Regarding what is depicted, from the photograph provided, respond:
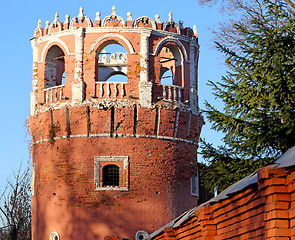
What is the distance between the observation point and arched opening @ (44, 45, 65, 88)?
81.5 feet

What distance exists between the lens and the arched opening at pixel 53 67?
2484cm

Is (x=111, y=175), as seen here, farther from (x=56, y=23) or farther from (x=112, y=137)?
(x=56, y=23)

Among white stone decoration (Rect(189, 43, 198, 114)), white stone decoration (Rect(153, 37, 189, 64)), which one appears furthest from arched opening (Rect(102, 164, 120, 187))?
white stone decoration (Rect(153, 37, 189, 64))

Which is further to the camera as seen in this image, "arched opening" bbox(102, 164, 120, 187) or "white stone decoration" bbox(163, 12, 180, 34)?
"white stone decoration" bbox(163, 12, 180, 34)

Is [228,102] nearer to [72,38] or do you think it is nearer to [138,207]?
[138,207]

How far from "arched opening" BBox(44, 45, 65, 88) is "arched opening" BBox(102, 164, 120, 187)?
184 inches

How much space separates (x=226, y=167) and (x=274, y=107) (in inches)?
76.6

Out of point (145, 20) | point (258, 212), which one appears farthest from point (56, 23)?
point (258, 212)

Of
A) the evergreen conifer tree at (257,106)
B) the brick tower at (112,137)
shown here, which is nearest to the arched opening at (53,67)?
the brick tower at (112,137)

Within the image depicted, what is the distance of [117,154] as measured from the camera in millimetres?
22703

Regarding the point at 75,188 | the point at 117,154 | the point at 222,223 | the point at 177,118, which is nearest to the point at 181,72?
the point at 177,118

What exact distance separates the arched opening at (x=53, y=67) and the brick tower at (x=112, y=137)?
126mm

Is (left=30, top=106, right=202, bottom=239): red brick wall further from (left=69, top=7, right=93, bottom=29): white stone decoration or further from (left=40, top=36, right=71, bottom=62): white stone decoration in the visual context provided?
(left=69, top=7, right=93, bottom=29): white stone decoration

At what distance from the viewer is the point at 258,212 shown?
7918 mm
